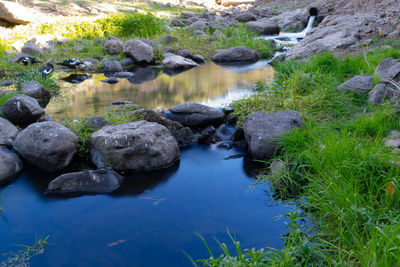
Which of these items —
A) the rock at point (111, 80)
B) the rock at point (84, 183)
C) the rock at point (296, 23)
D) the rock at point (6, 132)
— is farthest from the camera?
the rock at point (296, 23)

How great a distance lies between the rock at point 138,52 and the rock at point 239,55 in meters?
2.24

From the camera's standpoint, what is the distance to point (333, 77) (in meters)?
6.41

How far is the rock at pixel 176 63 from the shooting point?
1042cm

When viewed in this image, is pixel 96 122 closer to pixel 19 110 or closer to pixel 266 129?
pixel 19 110

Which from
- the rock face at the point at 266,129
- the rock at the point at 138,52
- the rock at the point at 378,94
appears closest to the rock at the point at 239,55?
the rock at the point at 138,52

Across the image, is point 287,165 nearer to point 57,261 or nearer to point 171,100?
point 57,261

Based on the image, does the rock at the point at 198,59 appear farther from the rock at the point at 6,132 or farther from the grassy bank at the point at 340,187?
the rock at the point at 6,132

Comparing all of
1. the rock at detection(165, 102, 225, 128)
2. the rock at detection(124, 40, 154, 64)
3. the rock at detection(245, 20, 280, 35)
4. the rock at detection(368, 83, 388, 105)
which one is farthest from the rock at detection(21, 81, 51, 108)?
the rock at detection(245, 20, 280, 35)

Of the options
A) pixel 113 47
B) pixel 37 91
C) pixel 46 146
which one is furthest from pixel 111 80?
pixel 46 146

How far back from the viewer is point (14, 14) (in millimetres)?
14078

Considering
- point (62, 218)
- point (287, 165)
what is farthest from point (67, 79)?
point (287, 165)

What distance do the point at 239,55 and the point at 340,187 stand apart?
8.44 meters

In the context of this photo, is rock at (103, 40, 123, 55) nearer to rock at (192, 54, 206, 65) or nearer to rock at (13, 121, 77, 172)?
rock at (192, 54, 206, 65)

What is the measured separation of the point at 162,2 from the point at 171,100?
25053 millimetres
